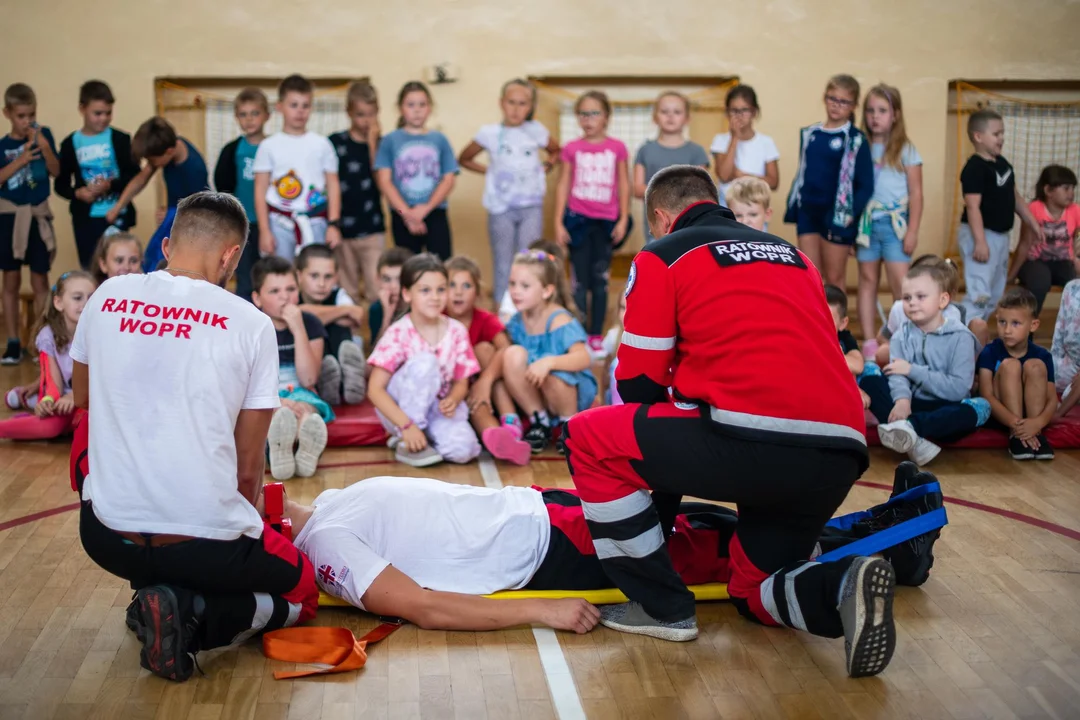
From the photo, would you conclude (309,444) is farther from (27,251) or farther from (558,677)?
(27,251)

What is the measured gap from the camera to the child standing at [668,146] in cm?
778

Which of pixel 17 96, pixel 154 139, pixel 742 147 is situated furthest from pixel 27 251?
pixel 742 147

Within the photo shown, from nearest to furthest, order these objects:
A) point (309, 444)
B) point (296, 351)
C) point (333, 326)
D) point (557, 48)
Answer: point (309, 444)
point (296, 351)
point (333, 326)
point (557, 48)

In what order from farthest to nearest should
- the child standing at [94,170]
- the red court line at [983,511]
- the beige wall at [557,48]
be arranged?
the beige wall at [557,48] < the child standing at [94,170] < the red court line at [983,511]

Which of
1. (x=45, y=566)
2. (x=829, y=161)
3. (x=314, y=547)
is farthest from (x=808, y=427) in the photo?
(x=829, y=161)

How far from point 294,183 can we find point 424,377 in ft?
8.23

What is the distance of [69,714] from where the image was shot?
9.22 ft

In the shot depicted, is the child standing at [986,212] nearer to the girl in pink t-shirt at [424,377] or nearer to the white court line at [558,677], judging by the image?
the girl in pink t-shirt at [424,377]

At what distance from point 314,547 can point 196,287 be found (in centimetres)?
88

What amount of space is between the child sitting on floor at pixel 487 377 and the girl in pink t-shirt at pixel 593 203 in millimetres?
1978

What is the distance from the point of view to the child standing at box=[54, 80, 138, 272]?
763cm

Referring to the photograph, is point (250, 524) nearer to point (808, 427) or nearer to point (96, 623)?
point (96, 623)

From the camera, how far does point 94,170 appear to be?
7691mm

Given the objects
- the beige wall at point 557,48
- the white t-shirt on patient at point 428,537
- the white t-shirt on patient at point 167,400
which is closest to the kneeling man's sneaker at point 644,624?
the white t-shirt on patient at point 428,537
